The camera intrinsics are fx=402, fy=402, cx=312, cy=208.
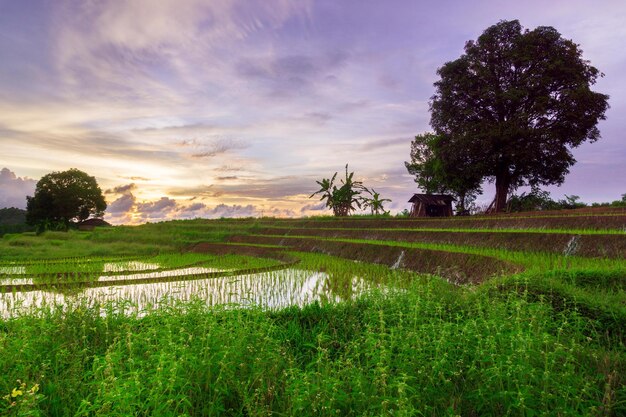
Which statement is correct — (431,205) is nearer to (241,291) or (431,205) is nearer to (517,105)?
(517,105)

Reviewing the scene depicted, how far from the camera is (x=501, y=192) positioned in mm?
31969

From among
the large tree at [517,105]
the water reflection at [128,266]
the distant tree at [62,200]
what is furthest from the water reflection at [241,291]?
the distant tree at [62,200]

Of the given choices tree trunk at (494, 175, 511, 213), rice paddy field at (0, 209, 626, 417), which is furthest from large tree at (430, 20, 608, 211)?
rice paddy field at (0, 209, 626, 417)

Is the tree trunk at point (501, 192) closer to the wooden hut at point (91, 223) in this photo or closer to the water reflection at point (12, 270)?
the water reflection at point (12, 270)

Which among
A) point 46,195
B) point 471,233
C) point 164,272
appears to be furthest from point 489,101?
point 46,195

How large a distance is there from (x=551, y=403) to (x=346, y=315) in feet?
12.6

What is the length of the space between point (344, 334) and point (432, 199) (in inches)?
1313

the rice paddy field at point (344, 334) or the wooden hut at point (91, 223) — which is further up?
the wooden hut at point (91, 223)

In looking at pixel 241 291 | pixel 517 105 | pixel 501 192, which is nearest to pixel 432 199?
pixel 501 192

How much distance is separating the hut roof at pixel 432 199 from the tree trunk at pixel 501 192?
21.3 ft

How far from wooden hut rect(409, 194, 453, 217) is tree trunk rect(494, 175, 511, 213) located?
6.48m

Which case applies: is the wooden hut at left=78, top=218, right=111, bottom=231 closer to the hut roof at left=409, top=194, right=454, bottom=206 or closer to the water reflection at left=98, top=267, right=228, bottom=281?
the hut roof at left=409, top=194, right=454, bottom=206

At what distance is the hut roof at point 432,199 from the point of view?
3750 centimetres

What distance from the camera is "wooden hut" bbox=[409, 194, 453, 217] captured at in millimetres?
37781
